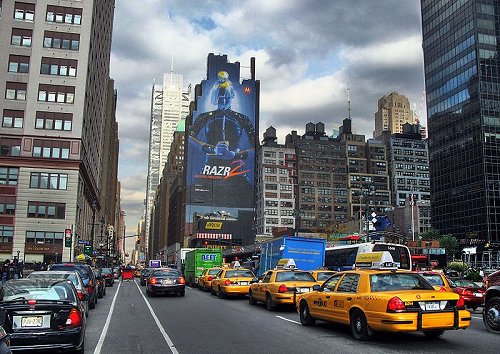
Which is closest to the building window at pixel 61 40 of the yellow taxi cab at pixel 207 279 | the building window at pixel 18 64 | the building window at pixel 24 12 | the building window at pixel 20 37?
the building window at pixel 20 37

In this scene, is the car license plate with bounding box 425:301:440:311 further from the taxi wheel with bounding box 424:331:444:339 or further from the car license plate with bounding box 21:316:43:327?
the car license plate with bounding box 21:316:43:327

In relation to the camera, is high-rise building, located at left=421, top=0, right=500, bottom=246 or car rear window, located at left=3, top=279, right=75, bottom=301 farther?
high-rise building, located at left=421, top=0, right=500, bottom=246

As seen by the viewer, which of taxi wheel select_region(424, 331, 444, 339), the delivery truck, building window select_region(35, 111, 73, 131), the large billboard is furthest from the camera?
the large billboard

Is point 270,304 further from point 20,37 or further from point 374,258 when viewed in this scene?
point 20,37

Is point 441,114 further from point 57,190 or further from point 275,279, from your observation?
point 275,279

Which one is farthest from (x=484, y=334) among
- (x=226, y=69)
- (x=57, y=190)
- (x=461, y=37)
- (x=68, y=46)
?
(x=226, y=69)

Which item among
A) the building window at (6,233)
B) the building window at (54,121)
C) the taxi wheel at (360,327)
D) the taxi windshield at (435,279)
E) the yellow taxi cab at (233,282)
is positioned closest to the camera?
the taxi wheel at (360,327)

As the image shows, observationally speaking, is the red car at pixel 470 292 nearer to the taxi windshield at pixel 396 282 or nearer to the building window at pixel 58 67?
the taxi windshield at pixel 396 282

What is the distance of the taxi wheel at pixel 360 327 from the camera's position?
10.9 metres

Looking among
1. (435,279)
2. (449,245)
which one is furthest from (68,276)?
(449,245)

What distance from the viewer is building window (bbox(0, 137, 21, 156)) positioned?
5915cm

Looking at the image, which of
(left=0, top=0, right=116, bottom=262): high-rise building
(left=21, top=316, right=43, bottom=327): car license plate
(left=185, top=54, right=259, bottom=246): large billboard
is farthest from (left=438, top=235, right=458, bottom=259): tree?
(left=21, top=316, right=43, bottom=327): car license plate

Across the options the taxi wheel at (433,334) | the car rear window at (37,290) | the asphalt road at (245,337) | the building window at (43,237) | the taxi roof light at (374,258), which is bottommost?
the asphalt road at (245,337)

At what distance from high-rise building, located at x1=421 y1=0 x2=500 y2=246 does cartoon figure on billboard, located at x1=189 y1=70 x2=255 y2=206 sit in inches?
2807
